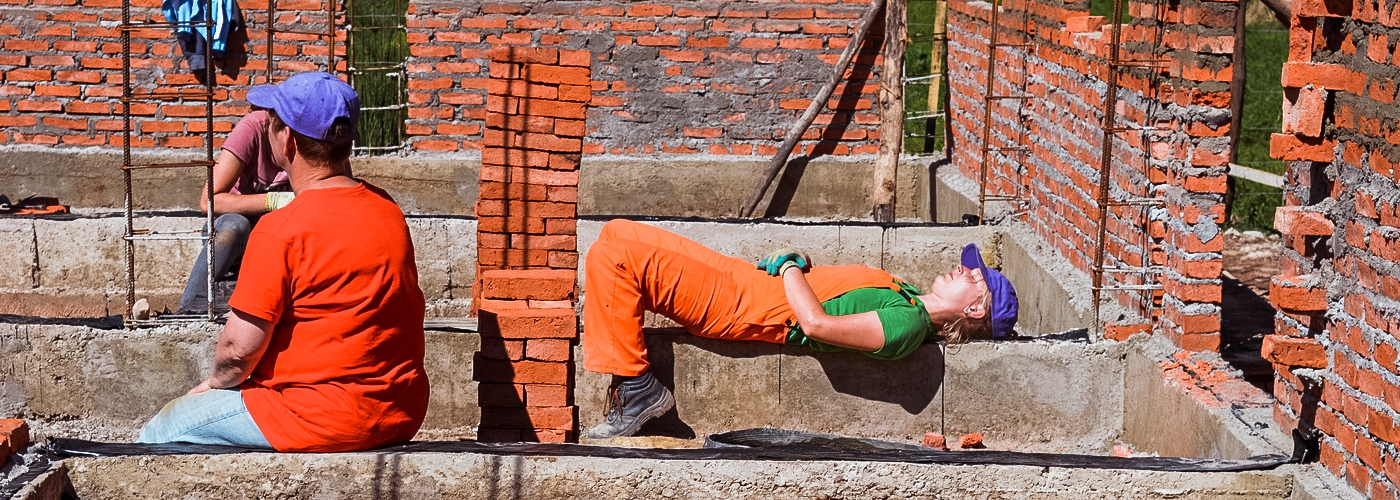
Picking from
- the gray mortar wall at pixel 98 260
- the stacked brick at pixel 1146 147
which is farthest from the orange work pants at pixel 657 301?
the gray mortar wall at pixel 98 260

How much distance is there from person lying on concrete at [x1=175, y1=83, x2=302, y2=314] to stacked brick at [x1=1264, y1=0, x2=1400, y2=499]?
12.7 ft

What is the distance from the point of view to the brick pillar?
16.0 ft

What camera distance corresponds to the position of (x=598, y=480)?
4.01 metres

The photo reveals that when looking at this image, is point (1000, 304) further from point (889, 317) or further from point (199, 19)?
point (199, 19)

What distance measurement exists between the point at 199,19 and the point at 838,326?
21.1 feet

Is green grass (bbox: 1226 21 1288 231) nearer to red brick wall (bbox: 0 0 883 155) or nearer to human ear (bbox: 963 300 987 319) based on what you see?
human ear (bbox: 963 300 987 319)

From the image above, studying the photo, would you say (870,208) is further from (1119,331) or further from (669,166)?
(1119,331)

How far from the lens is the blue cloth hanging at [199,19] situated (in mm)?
9695

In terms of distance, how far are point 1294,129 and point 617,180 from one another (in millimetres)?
6360

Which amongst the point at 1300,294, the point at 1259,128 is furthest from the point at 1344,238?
the point at 1259,128

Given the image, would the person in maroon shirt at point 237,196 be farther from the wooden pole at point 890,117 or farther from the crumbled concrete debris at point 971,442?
the wooden pole at point 890,117

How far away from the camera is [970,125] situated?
29.7ft

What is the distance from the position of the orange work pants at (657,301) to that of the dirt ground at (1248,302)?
221 cm

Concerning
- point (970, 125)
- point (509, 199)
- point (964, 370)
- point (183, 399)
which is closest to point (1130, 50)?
point (964, 370)
